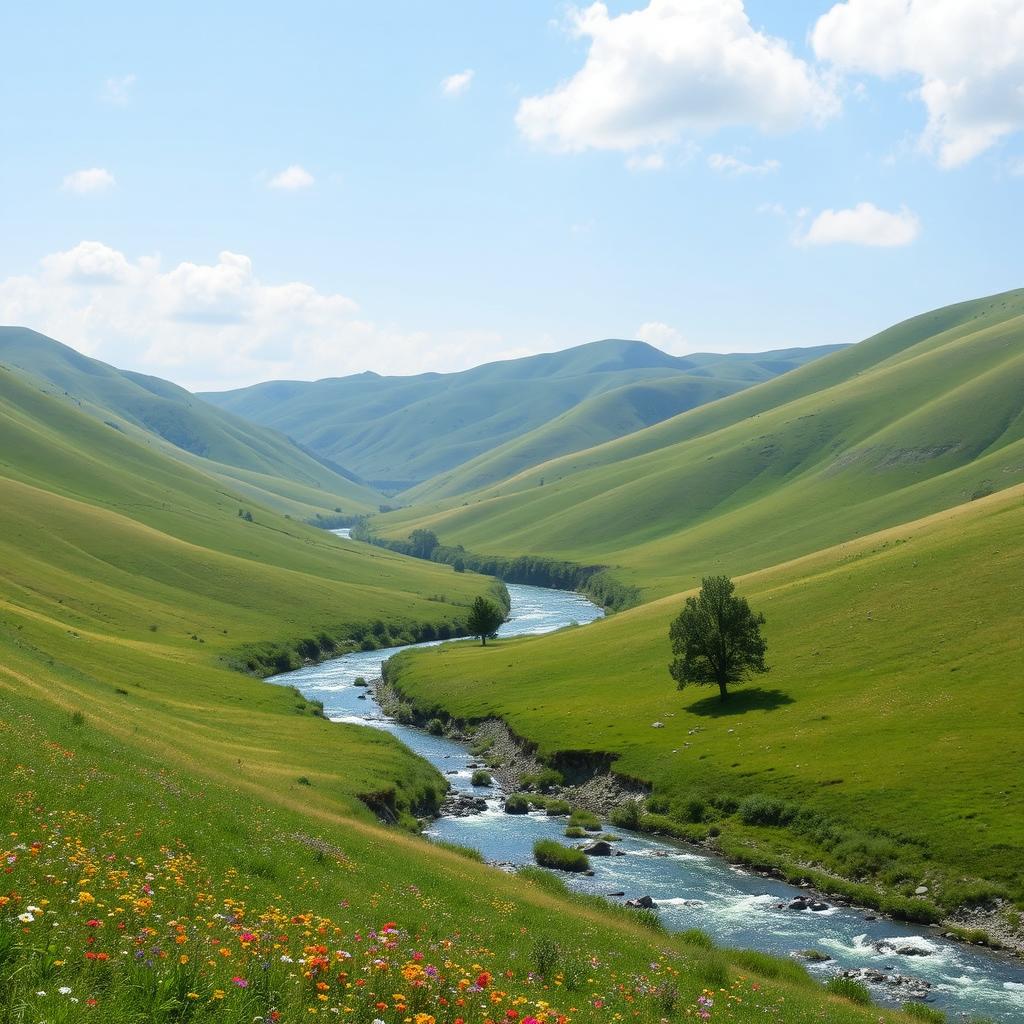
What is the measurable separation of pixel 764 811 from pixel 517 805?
18572mm

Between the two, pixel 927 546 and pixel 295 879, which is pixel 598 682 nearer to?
pixel 927 546

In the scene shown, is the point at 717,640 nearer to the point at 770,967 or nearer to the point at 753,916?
the point at 753,916

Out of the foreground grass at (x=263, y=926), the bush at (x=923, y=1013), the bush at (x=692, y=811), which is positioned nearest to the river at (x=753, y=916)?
the bush at (x=923, y=1013)

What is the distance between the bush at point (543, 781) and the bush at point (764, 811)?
18384 mm

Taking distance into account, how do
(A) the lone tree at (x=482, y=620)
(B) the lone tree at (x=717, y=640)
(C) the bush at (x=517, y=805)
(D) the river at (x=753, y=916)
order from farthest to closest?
(A) the lone tree at (x=482, y=620) < (B) the lone tree at (x=717, y=640) < (C) the bush at (x=517, y=805) < (D) the river at (x=753, y=916)

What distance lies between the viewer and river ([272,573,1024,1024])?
126ft

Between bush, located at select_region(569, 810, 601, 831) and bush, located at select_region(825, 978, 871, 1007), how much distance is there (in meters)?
31.0

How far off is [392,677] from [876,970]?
8728cm

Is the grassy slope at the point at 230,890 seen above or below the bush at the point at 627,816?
above

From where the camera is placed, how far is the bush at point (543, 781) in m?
75.9

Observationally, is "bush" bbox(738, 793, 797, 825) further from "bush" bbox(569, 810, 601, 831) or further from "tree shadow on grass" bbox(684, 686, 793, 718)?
"tree shadow on grass" bbox(684, 686, 793, 718)

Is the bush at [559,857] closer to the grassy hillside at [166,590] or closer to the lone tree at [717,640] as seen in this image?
the lone tree at [717,640]

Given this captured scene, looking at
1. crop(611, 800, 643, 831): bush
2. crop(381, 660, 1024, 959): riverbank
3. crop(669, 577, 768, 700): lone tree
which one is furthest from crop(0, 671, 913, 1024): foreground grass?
crop(669, 577, 768, 700): lone tree

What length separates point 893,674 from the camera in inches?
2990
